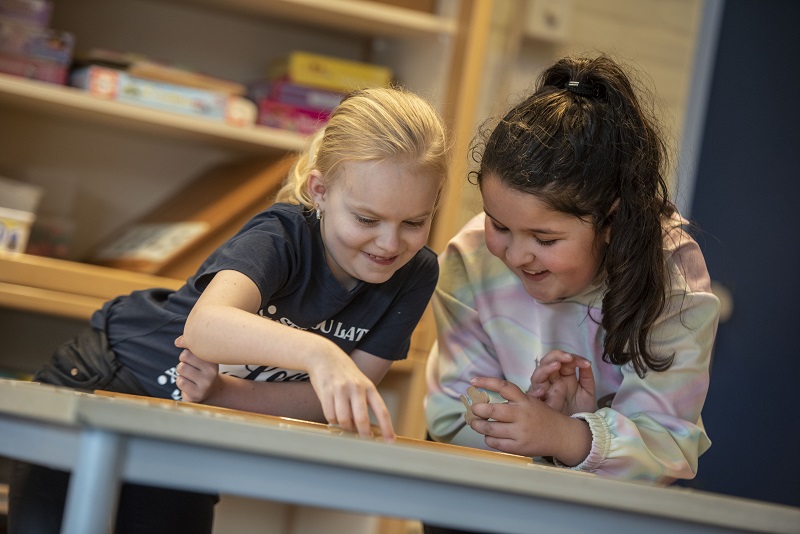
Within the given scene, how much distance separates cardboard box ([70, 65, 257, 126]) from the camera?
6.98 feet

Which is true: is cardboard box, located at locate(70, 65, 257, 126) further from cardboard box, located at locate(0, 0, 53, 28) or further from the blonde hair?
the blonde hair

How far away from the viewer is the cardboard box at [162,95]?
213 cm

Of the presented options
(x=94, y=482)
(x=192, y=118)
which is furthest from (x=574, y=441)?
(x=192, y=118)

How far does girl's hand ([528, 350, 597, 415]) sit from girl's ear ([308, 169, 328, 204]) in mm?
363

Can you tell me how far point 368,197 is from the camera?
1.16 m

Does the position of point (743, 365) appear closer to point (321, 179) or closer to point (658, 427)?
point (658, 427)

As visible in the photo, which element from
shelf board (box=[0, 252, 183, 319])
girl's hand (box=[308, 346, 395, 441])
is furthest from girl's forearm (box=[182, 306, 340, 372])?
shelf board (box=[0, 252, 183, 319])

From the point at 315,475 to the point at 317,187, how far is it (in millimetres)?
642

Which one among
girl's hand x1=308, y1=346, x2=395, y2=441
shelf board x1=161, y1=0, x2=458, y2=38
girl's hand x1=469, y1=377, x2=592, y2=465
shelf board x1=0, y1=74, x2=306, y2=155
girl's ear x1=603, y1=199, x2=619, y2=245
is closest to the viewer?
girl's hand x1=308, y1=346, x2=395, y2=441

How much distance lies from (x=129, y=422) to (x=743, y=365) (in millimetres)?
2512

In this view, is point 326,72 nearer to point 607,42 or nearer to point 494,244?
point 607,42

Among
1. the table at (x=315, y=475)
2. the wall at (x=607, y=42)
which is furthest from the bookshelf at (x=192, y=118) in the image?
the table at (x=315, y=475)

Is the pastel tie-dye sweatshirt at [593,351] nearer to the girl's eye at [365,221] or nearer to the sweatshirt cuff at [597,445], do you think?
the sweatshirt cuff at [597,445]

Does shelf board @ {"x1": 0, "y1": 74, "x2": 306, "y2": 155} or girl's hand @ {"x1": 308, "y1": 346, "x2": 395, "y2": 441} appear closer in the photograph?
girl's hand @ {"x1": 308, "y1": 346, "x2": 395, "y2": 441}
